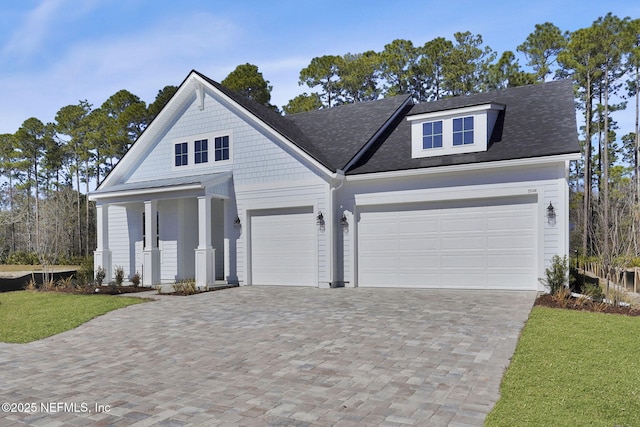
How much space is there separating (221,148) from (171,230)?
12.5 feet

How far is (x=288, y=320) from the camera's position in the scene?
888 cm

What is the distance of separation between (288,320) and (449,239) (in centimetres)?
608

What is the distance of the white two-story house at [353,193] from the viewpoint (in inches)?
475

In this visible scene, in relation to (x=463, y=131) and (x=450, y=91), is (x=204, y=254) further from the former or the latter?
(x=450, y=91)

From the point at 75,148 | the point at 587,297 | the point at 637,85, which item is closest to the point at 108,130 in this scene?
the point at 75,148

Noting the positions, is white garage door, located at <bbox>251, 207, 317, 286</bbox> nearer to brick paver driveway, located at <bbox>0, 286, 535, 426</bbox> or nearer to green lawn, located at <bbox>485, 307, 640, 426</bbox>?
brick paver driveway, located at <bbox>0, 286, 535, 426</bbox>

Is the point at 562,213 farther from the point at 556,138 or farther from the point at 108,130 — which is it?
the point at 108,130

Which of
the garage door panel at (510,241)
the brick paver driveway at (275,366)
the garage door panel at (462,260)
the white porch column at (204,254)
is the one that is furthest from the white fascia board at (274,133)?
the garage door panel at (510,241)

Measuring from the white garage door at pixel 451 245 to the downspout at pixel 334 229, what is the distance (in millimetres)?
760

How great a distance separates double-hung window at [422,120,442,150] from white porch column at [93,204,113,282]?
479 inches

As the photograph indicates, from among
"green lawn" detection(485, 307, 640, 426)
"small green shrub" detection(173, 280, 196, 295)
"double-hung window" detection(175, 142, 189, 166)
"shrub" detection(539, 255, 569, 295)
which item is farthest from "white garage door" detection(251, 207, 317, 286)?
"green lawn" detection(485, 307, 640, 426)

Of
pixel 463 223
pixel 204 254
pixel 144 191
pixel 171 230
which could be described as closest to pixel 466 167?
pixel 463 223

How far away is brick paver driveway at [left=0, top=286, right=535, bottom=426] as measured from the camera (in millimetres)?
4508

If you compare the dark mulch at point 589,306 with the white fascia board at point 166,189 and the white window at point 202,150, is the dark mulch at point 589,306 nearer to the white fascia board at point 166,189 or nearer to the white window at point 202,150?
the white fascia board at point 166,189
